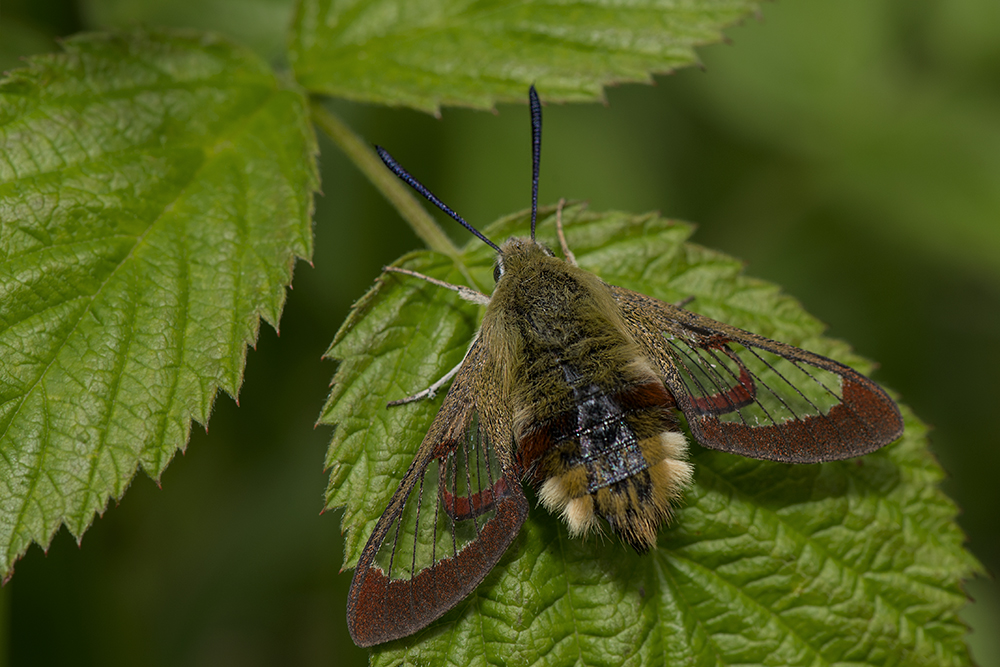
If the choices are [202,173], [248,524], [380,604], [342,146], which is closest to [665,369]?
[380,604]

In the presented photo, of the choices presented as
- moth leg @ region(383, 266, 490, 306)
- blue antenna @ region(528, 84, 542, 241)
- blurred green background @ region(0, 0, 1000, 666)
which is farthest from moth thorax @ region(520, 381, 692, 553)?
blurred green background @ region(0, 0, 1000, 666)

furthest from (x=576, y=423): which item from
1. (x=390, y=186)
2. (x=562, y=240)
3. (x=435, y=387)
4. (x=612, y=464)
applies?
(x=390, y=186)

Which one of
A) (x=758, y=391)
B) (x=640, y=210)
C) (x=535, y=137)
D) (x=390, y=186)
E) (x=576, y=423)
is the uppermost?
(x=640, y=210)

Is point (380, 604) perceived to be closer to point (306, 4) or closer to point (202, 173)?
point (202, 173)

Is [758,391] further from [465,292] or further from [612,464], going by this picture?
[465,292]

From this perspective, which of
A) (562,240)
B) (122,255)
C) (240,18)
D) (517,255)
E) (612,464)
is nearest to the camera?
(612,464)

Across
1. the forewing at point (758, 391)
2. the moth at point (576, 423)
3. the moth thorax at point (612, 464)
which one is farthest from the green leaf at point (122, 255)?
the forewing at point (758, 391)
